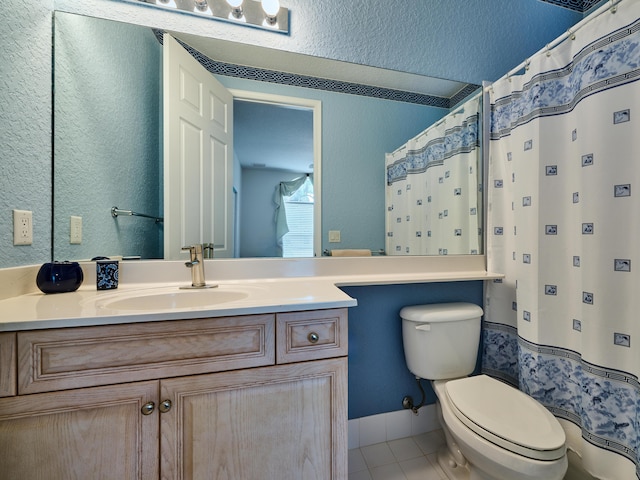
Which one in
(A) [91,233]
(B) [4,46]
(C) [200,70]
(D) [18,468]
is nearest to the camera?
(D) [18,468]

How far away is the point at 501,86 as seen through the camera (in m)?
1.39

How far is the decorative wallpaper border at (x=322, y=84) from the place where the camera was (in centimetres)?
121

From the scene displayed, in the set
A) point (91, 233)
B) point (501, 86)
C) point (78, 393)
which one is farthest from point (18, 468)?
point (501, 86)

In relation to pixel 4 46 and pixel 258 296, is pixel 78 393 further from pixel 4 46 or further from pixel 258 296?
pixel 4 46

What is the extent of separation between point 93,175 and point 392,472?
6.08 ft

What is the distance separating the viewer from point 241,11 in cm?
123

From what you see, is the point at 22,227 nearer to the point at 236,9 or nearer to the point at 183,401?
the point at 183,401

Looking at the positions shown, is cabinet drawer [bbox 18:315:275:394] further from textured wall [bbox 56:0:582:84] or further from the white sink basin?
textured wall [bbox 56:0:582:84]

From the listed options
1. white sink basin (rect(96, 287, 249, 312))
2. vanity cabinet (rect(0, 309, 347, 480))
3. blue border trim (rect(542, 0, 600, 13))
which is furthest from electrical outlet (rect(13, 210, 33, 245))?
blue border trim (rect(542, 0, 600, 13))

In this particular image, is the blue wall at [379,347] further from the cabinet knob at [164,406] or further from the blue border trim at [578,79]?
the blue border trim at [578,79]

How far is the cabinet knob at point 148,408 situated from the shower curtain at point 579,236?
1.46 m

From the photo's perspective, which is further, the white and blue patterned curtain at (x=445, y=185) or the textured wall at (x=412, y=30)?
the white and blue patterned curtain at (x=445, y=185)

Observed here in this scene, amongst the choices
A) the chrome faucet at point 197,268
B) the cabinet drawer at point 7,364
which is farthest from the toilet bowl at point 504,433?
the cabinet drawer at point 7,364

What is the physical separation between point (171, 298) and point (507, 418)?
128 cm
